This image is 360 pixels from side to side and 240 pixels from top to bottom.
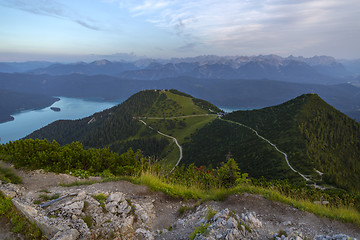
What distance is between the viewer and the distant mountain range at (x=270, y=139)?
65.6 m

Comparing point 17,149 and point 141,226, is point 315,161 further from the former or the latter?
point 17,149

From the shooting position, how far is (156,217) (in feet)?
27.2

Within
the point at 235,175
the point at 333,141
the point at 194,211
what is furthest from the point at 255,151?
the point at 194,211

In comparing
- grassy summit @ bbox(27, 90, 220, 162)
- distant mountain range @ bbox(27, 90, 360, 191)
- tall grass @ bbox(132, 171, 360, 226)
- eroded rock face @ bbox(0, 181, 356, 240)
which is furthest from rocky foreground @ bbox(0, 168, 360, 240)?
grassy summit @ bbox(27, 90, 220, 162)

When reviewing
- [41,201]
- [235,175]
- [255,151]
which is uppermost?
[41,201]

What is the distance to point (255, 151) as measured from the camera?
81875mm

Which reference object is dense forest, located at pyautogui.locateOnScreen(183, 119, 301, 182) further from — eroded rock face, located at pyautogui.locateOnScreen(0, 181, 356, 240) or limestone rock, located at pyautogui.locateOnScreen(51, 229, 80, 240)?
limestone rock, located at pyautogui.locateOnScreen(51, 229, 80, 240)

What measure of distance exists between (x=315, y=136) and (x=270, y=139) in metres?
21.2

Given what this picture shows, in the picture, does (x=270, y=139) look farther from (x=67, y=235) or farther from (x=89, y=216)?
(x=67, y=235)

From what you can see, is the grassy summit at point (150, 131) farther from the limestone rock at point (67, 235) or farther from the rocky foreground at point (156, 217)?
the limestone rock at point (67, 235)

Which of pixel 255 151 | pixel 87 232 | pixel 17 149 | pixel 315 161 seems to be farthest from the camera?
pixel 255 151

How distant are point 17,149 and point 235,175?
15346 millimetres

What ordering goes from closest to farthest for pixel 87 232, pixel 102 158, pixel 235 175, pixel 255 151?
pixel 87 232 < pixel 235 175 < pixel 102 158 < pixel 255 151

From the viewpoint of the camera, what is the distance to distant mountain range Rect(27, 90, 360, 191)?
6562cm
